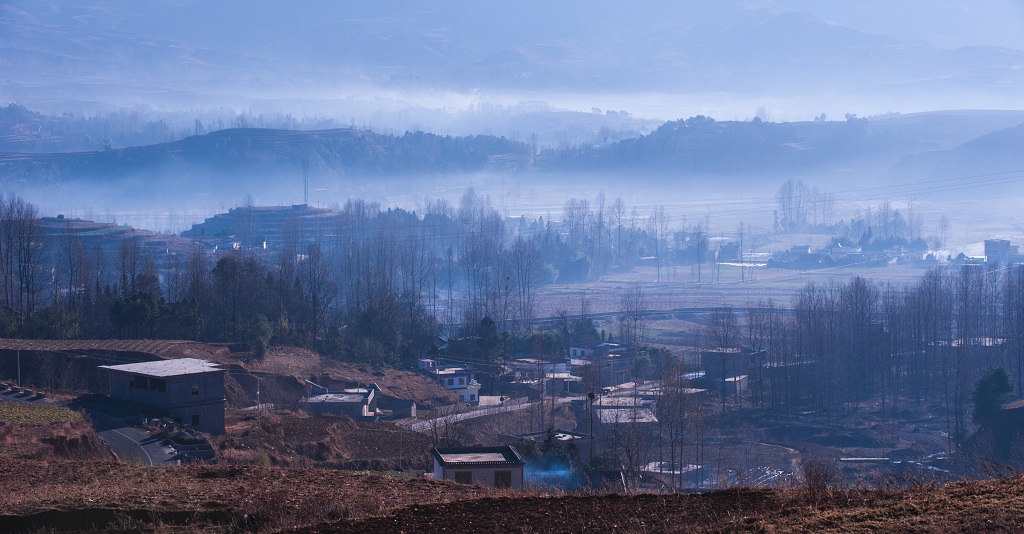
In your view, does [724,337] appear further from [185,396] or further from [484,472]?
[484,472]

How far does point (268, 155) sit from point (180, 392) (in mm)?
68334

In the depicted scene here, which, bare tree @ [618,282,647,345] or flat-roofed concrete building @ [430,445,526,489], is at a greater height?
flat-roofed concrete building @ [430,445,526,489]

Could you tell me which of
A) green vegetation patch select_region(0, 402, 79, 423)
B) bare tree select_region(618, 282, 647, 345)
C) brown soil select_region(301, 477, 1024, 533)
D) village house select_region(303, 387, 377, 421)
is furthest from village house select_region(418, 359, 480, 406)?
brown soil select_region(301, 477, 1024, 533)

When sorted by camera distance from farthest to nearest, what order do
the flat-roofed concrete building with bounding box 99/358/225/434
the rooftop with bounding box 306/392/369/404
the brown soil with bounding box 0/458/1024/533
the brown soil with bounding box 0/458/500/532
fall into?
the rooftop with bounding box 306/392/369/404
the flat-roofed concrete building with bounding box 99/358/225/434
the brown soil with bounding box 0/458/500/532
the brown soil with bounding box 0/458/1024/533

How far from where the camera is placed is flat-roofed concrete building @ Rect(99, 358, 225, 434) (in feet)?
53.5

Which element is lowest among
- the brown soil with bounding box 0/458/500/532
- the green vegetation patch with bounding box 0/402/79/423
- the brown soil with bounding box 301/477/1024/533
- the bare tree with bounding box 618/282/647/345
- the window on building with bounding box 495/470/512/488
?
the bare tree with bounding box 618/282/647/345

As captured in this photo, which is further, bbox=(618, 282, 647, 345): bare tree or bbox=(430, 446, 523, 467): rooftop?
bbox=(618, 282, 647, 345): bare tree


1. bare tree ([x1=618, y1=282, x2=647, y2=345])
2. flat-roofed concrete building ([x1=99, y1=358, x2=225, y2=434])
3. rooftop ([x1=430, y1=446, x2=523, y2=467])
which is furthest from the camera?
bare tree ([x1=618, y1=282, x2=647, y2=345])

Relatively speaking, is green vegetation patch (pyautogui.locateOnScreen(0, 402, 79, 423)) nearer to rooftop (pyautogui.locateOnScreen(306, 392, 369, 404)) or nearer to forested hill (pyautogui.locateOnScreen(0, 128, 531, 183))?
rooftop (pyautogui.locateOnScreen(306, 392, 369, 404))

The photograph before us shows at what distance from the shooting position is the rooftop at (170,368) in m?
16.5

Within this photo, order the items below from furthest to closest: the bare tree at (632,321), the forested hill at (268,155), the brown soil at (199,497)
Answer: the forested hill at (268,155), the bare tree at (632,321), the brown soil at (199,497)

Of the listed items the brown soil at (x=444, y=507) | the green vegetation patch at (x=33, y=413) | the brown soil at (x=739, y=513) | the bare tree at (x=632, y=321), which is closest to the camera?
the brown soil at (x=739, y=513)

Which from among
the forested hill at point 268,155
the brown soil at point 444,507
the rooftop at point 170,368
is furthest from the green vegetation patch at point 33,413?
the forested hill at point 268,155

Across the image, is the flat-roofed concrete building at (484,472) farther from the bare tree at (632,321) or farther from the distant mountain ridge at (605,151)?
the distant mountain ridge at (605,151)
